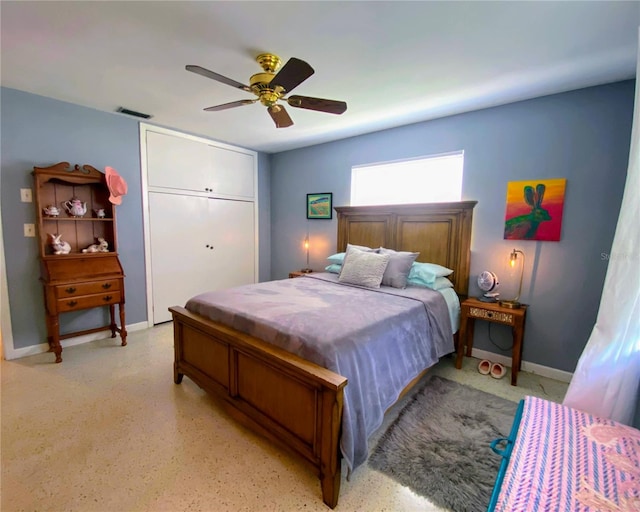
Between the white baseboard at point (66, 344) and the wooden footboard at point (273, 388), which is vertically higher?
the wooden footboard at point (273, 388)

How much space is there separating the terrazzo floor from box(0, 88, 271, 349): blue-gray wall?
A: 596 mm

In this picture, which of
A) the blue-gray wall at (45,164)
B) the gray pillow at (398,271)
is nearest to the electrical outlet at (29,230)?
the blue-gray wall at (45,164)

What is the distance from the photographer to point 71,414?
2.00 meters

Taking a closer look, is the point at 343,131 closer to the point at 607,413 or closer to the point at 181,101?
the point at 181,101

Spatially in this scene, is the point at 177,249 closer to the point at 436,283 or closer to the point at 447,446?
the point at 436,283

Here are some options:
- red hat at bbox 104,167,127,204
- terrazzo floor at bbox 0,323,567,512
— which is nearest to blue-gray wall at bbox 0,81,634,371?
red hat at bbox 104,167,127,204

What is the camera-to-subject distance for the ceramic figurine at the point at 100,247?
302cm

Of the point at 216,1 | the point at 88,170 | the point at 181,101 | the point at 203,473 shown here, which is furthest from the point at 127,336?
the point at 216,1

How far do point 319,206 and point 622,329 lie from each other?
3.30 meters

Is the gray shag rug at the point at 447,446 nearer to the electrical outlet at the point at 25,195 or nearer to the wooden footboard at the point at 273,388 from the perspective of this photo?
the wooden footboard at the point at 273,388

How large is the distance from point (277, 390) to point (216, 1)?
6.84 feet

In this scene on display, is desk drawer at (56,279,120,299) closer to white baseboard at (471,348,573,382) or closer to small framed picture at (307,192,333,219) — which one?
small framed picture at (307,192,333,219)

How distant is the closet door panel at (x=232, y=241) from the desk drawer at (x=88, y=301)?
1.37 meters

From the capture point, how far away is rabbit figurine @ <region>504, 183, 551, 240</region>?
2.59 meters
